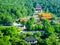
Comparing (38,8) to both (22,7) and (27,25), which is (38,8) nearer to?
(22,7)

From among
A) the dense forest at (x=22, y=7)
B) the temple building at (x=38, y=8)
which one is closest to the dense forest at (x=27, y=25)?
the dense forest at (x=22, y=7)

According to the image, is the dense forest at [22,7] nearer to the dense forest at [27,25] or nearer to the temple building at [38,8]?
the dense forest at [27,25]

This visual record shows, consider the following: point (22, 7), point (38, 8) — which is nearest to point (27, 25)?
point (22, 7)

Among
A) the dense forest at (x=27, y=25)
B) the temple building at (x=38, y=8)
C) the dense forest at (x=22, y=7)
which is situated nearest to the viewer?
the dense forest at (x=27, y=25)

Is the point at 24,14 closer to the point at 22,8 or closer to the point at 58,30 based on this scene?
the point at 22,8

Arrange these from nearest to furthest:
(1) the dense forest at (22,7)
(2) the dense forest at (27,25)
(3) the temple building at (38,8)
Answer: (2) the dense forest at (27,25)
(1) the dense forest at (22,7)
(3) the temple building at (38,8)

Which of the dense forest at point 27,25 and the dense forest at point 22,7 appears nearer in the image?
the dense forest at point 27,25

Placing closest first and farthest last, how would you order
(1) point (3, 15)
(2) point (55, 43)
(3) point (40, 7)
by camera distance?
1. (2) point (55, 43)
2. (1) point (3, 15)
3. (3) point (40, 7)

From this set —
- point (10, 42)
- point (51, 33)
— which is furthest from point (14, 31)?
point (10, 42)
